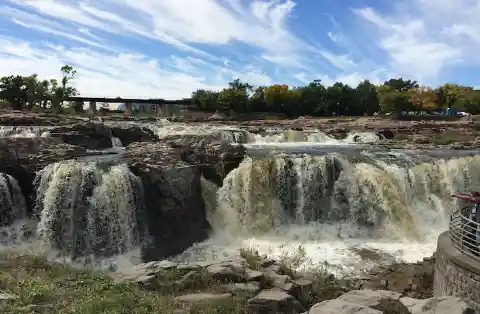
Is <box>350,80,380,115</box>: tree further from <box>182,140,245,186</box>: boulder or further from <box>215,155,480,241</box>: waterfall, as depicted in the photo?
<box>182,140,245,186</box>: boulder

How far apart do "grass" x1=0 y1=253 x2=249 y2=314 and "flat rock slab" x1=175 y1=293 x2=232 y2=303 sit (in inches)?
6.7

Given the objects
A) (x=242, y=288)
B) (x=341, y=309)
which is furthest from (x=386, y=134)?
(x=341, y=309)

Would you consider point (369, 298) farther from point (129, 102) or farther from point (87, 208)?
point (129, 102)

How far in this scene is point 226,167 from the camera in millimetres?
17312

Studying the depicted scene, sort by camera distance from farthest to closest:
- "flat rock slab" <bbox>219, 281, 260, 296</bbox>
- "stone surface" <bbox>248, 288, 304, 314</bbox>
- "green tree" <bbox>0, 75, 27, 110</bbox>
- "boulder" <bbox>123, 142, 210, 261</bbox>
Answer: "green tree" <bbox>0, 75, 27, 110</bbox>
"boulder" <bbox>123, 142, 210, 261</bbox>
"flat rock slab" <bbox>219, 281, 260, 296</bbox>
"stone surface" <bbox>248, 288, 304, 314</bbox>

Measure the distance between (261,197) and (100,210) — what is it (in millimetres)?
5874

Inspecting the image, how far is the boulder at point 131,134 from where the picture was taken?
25.6m

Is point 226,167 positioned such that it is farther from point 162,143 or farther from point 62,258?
point 62,258

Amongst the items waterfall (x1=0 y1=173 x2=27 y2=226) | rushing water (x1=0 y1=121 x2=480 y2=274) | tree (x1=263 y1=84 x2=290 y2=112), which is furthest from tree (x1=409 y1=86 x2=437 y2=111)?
waterfall (x1=0 y1=173 x2=27 y2=226)

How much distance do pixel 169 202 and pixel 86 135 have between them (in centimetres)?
964

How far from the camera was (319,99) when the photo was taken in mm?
59219

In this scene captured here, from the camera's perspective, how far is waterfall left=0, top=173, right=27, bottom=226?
47.6 feet

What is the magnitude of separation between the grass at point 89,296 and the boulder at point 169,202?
22.5 feet

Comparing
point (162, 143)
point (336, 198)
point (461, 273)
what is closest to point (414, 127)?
point (336, 198)
